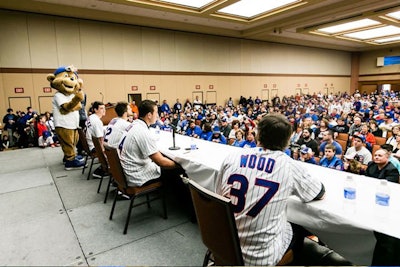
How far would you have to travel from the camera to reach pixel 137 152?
297 cm

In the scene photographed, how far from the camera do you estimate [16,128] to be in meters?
9.62

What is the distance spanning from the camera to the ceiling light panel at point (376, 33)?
1549 cm

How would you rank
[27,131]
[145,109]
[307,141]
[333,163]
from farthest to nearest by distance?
[27,131]
[307,141]
[333,163]
[145,109]

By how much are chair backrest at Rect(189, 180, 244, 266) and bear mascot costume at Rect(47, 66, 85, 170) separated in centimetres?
477

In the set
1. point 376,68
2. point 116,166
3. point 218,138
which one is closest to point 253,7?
point 218,138

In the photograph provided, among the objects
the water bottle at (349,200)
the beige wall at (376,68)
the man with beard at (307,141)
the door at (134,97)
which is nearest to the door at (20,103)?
the door at (134,97)

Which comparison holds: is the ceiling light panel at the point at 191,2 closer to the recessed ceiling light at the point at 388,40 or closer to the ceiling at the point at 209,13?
the ceiling at the point at 209,13

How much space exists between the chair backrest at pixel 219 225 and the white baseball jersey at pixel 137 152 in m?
1.40

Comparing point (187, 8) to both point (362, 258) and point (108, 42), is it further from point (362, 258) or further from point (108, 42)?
point (362, 258)

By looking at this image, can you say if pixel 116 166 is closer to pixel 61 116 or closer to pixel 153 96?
pixel 61 116

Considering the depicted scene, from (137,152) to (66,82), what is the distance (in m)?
3.65

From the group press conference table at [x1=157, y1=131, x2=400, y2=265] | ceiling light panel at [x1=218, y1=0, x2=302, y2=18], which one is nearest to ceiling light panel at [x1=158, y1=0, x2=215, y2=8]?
ceiling light panel at [x1=218, y1=0, x2=302, y2=18]

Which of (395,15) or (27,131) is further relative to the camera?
(395,15)

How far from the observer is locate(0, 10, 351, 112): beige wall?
10539 millimetres
